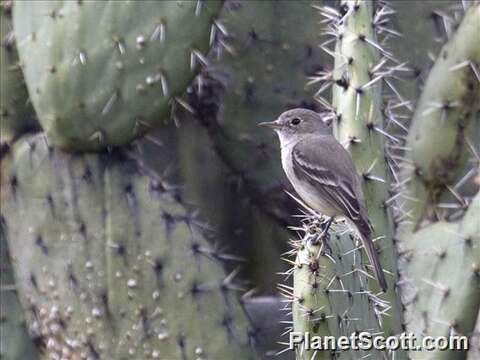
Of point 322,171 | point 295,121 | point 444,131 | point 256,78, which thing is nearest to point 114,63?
point 295,121

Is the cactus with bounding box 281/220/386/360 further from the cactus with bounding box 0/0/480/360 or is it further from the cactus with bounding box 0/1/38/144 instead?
the cactus with bounding box 0/1/38/144

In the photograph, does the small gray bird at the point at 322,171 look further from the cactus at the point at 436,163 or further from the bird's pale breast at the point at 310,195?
the cactus at the point at 436,163

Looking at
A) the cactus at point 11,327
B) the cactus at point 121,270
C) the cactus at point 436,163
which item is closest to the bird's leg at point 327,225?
the cactus at point 436,163

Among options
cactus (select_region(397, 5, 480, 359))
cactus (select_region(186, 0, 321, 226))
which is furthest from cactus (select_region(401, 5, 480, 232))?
cactus (select_region(186, 0, 321, 226))

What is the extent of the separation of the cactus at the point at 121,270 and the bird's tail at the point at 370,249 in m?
0.69

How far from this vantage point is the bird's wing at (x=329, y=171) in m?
3.75

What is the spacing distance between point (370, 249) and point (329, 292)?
45cm

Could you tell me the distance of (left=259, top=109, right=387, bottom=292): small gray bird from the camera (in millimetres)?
3713

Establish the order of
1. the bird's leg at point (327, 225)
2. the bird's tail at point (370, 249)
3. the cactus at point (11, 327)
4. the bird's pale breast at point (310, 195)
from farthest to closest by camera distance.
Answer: the cactus at point (11, 327) → the bird's pale breast at point (310, 195) → the bird's tail at point (370, 249) → the bird's leg at point (327, 225)

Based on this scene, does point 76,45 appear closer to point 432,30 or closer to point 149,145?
point 149,145

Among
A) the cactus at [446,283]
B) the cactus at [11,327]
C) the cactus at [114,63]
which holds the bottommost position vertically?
the cactus at [11,327]

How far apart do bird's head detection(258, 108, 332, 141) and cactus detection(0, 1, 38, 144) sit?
3.43 ft

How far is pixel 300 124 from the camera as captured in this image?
418 centimetres

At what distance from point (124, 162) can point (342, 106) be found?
861 mm
